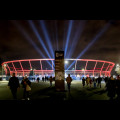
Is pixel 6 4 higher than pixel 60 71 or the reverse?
higher

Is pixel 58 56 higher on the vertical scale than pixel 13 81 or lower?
higher

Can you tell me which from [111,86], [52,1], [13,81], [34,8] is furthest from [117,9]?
[13,81]

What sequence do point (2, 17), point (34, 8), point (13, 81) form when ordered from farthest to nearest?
point (13, 81) < point (2, 17) < point (34, 8)

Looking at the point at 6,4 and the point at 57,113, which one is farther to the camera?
the point at 57,113

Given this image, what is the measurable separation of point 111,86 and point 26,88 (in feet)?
17.6

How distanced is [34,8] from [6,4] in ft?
2.99

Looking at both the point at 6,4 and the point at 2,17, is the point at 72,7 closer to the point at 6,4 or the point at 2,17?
the point at 6,4

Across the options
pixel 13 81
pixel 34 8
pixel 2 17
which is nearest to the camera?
pixel 34 8

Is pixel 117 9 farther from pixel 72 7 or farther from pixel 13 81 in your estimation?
pixel 13 81

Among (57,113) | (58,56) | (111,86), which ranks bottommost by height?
(57,113)

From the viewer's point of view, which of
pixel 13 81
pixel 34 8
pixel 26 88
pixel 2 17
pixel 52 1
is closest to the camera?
pixel 52 1

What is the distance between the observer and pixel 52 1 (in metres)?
4.82

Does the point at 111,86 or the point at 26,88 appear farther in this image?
the point at 26,88

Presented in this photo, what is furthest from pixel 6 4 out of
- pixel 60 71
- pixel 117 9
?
pixel 60 71
